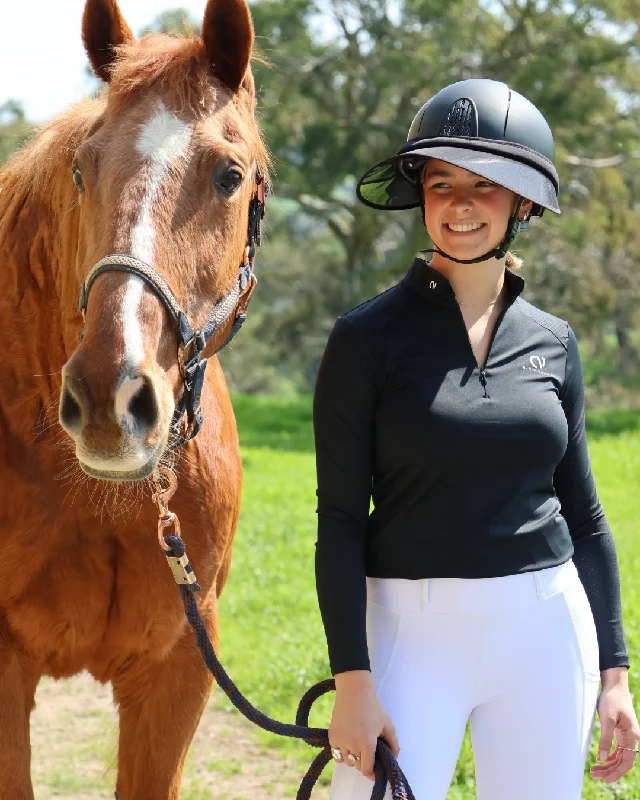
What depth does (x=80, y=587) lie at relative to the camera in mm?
2477

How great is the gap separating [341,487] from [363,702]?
1.42ft

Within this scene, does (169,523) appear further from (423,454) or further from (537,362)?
(537,362)

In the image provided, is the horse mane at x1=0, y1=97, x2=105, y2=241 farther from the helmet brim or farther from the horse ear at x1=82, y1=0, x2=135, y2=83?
the helmet brim

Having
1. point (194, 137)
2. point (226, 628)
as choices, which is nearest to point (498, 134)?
point (194, 137)

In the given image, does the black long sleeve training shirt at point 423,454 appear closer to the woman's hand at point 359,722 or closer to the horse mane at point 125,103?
the woman's hand at point 359,722

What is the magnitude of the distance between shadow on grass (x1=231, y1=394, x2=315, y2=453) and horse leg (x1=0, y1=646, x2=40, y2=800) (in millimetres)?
9980

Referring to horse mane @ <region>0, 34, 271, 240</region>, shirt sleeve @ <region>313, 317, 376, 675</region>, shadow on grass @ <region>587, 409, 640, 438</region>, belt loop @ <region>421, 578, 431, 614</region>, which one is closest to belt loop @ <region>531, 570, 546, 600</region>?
belt loop @ <region>421, 578, 431, 614</region>

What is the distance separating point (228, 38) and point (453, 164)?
0.67 m

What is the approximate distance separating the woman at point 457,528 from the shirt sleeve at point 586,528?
2.9 inches

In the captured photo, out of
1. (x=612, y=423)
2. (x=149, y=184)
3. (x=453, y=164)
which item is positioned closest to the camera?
(x=149, y=184)

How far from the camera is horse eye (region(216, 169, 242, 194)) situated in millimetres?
2113

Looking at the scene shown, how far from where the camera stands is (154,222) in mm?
1950

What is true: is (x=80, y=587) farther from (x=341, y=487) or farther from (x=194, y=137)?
(x=194, y=137)

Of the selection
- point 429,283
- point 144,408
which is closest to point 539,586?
point 429,283
